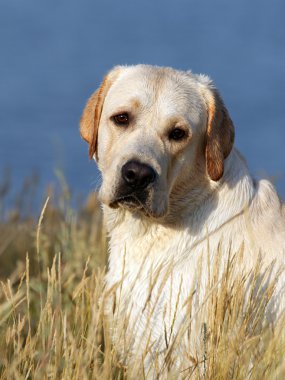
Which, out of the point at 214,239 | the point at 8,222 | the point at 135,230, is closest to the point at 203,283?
the point at 214,239

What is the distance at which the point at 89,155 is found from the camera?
16.2 ft

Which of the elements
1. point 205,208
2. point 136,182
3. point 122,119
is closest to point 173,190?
point 205,208

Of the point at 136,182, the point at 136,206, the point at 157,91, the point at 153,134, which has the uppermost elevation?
the point at 157,91

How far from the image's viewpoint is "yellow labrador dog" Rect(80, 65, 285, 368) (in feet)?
14.3

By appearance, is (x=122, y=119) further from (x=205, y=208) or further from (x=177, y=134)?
(x=205, y=208)

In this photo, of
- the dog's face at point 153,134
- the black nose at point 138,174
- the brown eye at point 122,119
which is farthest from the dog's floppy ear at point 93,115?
the black nose at point 138,174

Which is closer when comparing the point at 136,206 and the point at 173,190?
the point at 136,206

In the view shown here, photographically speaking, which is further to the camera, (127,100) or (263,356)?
(127,100)

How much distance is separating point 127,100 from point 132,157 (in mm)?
523

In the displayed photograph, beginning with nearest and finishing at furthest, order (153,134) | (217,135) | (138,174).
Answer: (138,174) < (153,134) < (217,135)

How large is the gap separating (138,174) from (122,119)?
54cm

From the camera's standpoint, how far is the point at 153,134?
4539 mm

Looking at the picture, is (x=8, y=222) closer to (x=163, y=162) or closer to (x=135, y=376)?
(x=163, y=162)

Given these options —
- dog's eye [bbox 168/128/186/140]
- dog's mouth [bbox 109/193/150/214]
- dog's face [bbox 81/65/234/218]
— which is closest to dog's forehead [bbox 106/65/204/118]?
dog's face [bbox 81/65/234/218]
